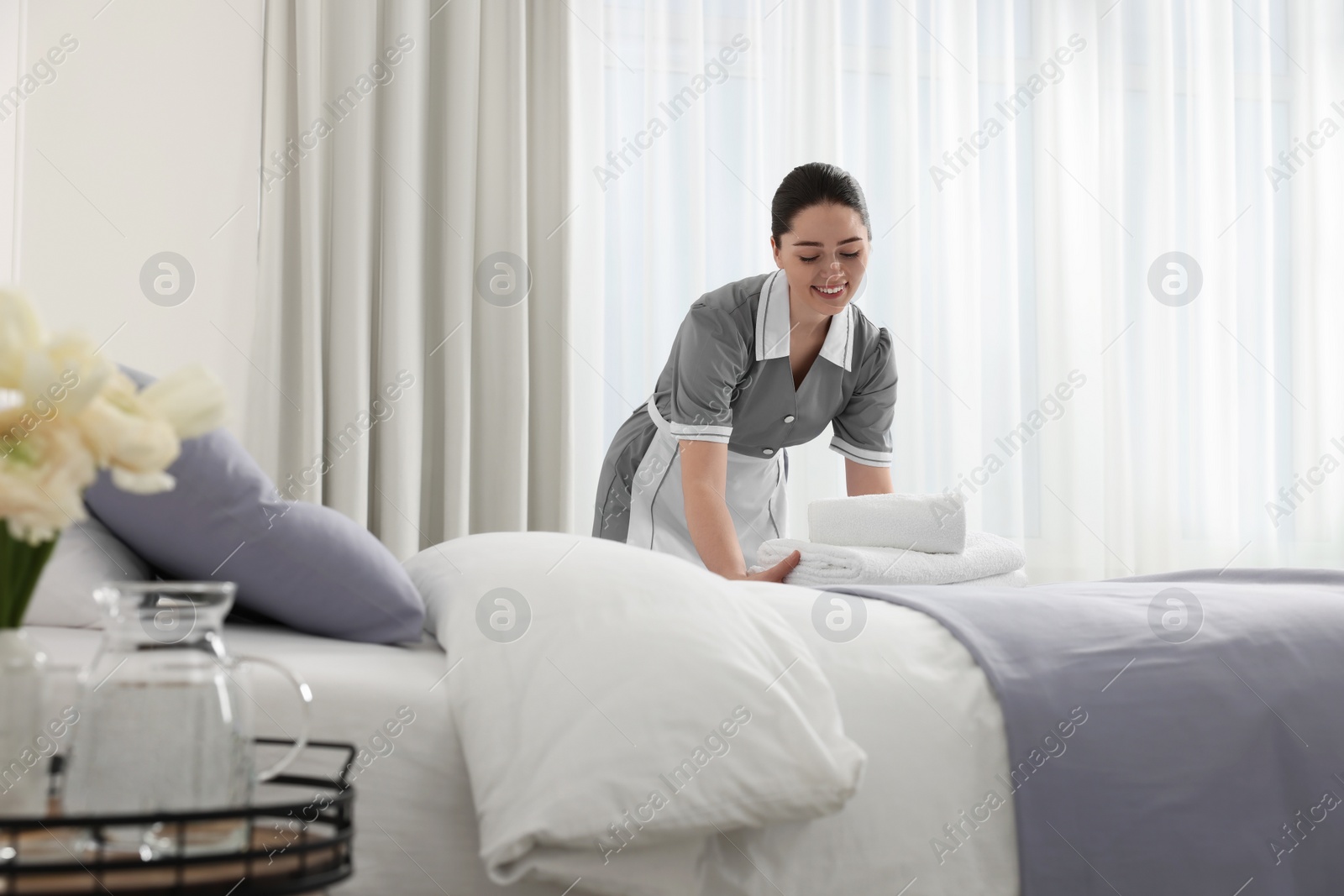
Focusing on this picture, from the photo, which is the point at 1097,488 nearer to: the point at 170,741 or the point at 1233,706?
the point at 1233,706

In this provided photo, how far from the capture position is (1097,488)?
10.6ft

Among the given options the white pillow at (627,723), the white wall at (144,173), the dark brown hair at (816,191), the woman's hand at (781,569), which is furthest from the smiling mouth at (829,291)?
the white wall at (144,173)

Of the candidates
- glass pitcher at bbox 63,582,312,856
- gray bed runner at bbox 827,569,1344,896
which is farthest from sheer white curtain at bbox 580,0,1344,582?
glass pitcher at bbox 63,582,312,856

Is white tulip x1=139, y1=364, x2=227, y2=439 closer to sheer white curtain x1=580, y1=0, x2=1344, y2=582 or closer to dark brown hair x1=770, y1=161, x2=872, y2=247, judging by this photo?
dark brown hair x1=770, y1=161, x2=872, y2=247

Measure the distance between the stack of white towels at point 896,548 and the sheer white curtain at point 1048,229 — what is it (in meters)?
1.34

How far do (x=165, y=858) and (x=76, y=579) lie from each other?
576 mm

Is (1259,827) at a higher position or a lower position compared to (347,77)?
lower

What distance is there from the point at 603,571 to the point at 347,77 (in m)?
2.16

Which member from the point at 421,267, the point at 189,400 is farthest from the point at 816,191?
the point at 189,400

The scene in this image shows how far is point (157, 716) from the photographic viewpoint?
53 centimetres

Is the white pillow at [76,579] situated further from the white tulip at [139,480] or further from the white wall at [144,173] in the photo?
the white wall at [144,173]

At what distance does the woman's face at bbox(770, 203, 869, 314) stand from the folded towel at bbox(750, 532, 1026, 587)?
584 mm

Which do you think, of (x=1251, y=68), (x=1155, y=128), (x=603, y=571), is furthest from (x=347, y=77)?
(x=1251, y=68)

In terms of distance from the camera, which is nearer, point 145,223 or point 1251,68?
point 145,223
